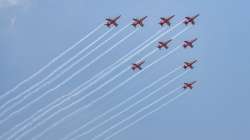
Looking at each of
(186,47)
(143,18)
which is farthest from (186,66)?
(143,18)

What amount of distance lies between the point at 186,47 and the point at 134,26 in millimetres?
10929

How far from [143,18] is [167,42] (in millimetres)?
6413

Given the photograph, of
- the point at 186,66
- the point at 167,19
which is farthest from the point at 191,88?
the point at 167,19

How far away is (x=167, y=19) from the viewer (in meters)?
142

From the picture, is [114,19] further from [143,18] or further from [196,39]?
[196,39]

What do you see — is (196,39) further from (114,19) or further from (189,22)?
(114,19)

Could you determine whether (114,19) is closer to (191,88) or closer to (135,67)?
(135,67)

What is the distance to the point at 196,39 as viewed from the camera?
145 metres

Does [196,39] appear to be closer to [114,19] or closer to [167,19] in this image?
[167,19]

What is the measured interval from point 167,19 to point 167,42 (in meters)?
4.42

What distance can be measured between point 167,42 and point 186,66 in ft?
20.3

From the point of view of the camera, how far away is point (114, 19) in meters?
141

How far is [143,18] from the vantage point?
14200 centimetres

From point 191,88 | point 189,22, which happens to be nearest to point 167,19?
point 189,22
